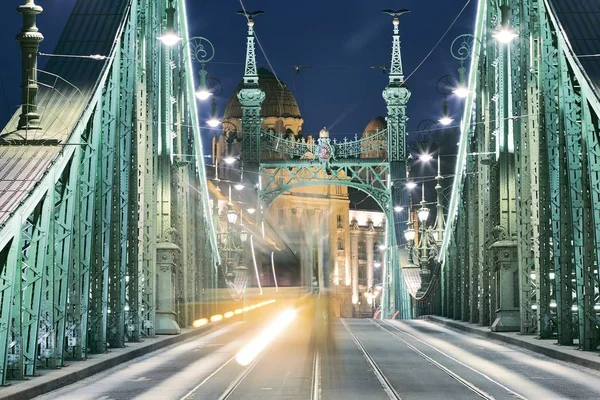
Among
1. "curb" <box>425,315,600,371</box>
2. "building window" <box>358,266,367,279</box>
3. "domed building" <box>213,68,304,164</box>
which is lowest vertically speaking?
"curb" <box>425,315,600,371</box>

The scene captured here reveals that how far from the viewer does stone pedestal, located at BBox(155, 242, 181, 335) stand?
3841 centimetres

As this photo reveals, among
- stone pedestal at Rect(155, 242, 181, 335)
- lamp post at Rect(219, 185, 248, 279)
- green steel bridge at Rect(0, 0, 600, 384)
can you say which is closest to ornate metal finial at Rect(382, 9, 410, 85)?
lamp post at Rect(219, 185, 248, 279)

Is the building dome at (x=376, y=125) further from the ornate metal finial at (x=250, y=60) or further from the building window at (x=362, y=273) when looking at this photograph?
the ornate metal finial at (x=250, y=60)

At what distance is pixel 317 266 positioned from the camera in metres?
37.8

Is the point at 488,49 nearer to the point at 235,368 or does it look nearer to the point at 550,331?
the point at 550,331

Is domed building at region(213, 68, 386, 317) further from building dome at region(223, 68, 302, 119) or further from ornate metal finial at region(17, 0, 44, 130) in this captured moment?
ornate metal finial at region(17, 0, 44, 130)

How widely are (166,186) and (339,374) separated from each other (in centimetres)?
1666

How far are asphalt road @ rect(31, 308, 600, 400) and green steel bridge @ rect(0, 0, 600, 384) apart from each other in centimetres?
145

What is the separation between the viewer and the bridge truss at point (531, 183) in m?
27.3

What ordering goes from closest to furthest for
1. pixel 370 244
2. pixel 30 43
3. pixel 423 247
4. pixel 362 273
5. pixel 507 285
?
1. pixel 30 43
2. pixel 507 285
3. pixel 423 247
4. pixel 362 273
5. pixel 370 244

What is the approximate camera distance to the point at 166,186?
39.6m

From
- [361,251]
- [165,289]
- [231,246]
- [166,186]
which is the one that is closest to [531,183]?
[165,289]

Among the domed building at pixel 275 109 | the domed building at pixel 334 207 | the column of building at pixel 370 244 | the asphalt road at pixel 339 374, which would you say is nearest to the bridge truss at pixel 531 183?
the asphalt road at pixel 339 374

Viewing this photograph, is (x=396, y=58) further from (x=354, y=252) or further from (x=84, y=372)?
(x=354, y=252)
